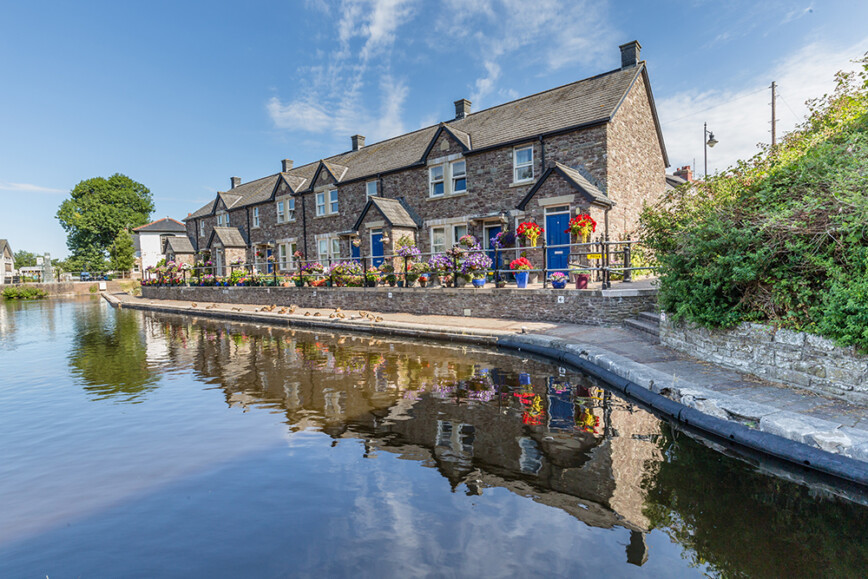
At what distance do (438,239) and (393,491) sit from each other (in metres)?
16.9

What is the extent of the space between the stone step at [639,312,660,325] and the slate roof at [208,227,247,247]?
27793 millimetres

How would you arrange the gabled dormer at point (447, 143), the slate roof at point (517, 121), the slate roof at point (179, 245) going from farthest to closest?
the slate roof at point (179, 245)
the gabled dormer at point (447, 143)
the slate roof at point (517, 121)

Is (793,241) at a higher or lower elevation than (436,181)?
lower

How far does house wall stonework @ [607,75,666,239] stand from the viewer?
1575 centimetres

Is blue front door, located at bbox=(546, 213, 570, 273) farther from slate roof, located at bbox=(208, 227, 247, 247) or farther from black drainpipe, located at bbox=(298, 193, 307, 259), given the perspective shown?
slate roof, located at bbox=(208, 227, 247, 247)

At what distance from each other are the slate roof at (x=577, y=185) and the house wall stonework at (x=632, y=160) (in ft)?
2.35

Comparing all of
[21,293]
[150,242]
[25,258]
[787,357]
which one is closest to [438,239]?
[787,357]

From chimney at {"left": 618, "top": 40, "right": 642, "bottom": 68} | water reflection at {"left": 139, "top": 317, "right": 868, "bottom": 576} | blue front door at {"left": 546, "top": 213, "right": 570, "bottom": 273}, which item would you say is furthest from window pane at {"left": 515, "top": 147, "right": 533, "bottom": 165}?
water reflection at {"left": 139, "top": 317, "right": 868, "bottom": 576}

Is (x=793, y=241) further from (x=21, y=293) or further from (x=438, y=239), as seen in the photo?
(x=21, y=293)

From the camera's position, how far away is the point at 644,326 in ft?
30.9

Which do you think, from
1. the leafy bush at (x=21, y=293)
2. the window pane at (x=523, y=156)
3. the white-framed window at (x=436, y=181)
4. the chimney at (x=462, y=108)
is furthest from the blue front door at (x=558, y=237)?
the leafy bush at (x=21, y=293)

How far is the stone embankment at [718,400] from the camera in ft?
12.6

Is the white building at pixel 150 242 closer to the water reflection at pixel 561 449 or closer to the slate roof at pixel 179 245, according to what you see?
the slate roof at pixel 179 245

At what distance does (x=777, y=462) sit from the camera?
13.3 ft
